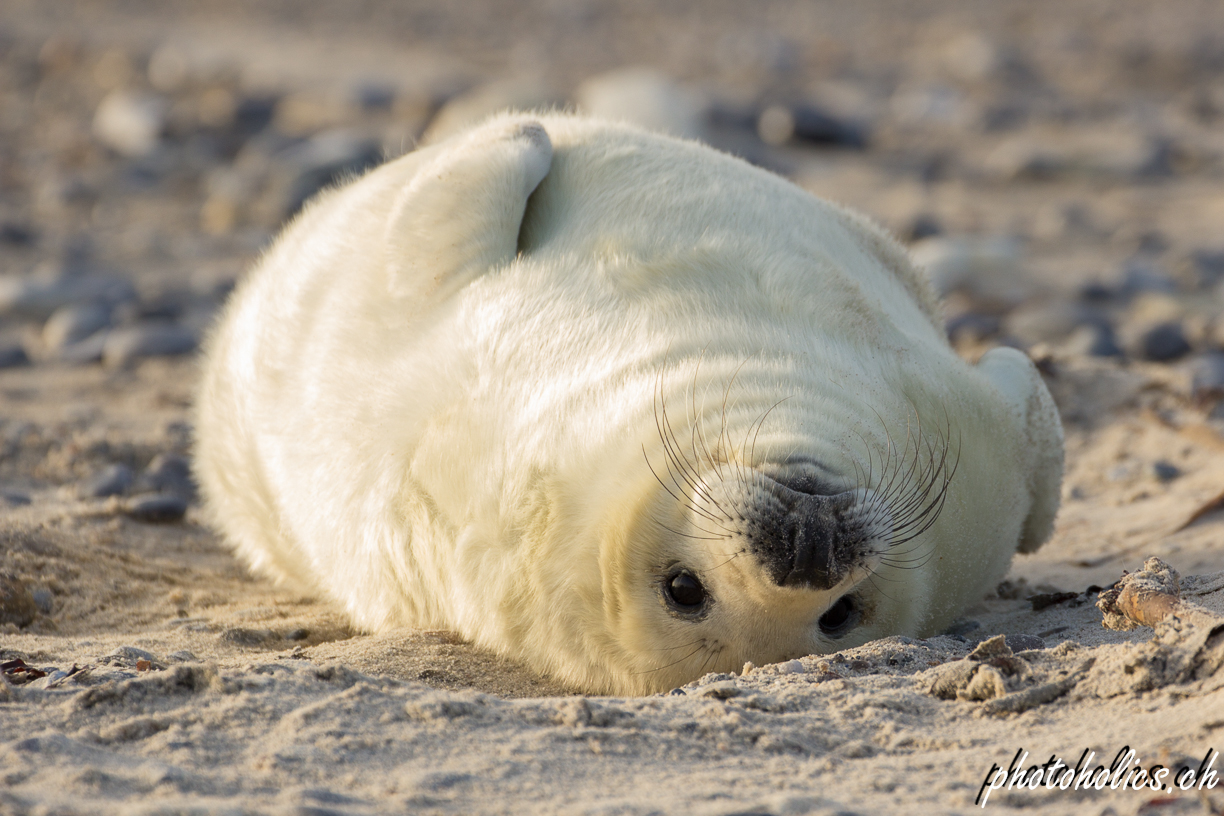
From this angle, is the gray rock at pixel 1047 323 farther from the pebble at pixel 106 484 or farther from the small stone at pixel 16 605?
the small stone at pixel 16 605

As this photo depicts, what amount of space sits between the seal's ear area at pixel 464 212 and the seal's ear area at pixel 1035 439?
4.60ft

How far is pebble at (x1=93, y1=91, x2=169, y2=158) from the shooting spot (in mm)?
10039

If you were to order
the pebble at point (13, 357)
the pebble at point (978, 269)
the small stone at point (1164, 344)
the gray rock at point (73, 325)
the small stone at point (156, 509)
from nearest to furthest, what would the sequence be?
1. the small stone at point (156, 509)
2. the small stone at point (1164, 344)
3. the pebble at point (13, 357)
4. the gray rock at point (73, 325)
5. the pebble at point (978, 269)

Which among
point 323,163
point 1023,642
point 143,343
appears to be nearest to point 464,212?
point 1023,642

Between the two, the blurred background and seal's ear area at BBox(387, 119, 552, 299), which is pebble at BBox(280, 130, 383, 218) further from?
seal's ear area at BBox(387, 119, 552, 299)

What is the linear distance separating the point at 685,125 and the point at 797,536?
6.82 metres

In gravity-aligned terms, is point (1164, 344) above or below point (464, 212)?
below

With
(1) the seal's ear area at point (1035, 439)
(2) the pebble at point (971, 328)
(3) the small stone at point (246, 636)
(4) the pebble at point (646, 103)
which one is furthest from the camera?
(4) the pebble at point (646, 103)

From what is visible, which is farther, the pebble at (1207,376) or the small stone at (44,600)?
the pebble at (1207,376)

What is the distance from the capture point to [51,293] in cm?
670

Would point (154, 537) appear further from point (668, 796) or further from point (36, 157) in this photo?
point (36, 157)

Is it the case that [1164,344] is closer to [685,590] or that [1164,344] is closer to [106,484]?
[685,590]

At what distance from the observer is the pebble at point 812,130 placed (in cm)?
995

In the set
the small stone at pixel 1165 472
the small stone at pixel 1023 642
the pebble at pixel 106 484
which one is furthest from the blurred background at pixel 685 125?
the small stone at pixel 1023 642
